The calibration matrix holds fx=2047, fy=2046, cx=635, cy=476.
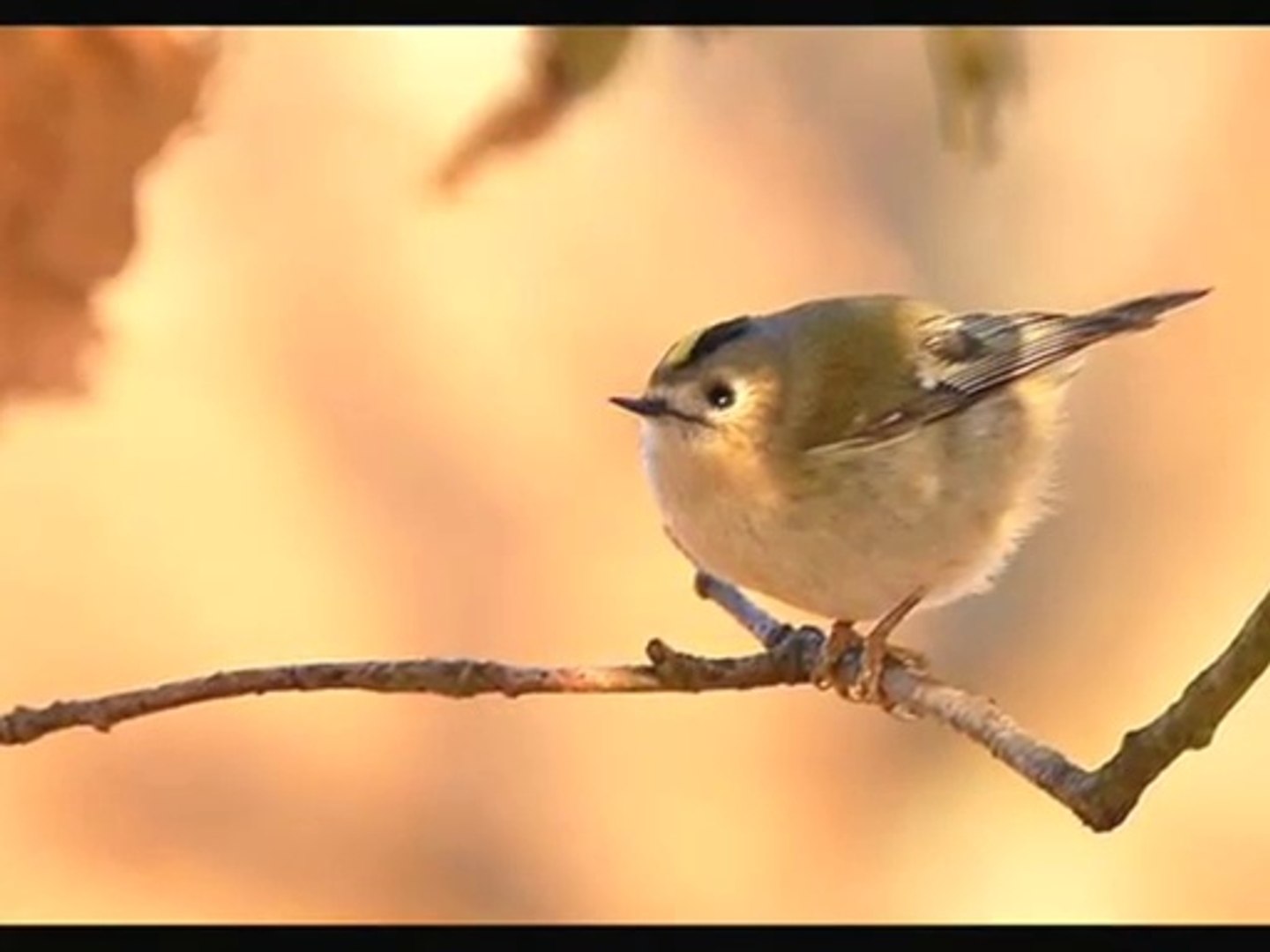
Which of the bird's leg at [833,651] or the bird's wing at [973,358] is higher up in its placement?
the bird's wing at [973,358]

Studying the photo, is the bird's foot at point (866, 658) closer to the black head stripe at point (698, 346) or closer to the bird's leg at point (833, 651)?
the bird's leg at point (833, 651)

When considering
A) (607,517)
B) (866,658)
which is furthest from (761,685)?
(607,517)

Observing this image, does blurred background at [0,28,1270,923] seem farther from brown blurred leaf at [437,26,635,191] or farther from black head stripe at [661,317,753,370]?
brown blurred leaf at [437,26,635,191]

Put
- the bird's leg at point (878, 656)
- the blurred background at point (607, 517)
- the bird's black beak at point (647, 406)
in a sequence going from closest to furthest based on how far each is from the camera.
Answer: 1. the bird's leg at point (878, 656)
2. the bird's black beak at point (647, 406)
3. the blurred background at point (607, 517)

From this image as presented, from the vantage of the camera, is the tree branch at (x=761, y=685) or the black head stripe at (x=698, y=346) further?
the black head stripe at (x=698, y=346)

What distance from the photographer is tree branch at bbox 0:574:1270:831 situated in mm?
424

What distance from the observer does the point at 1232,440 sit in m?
2.10

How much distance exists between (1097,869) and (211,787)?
2.89 feet

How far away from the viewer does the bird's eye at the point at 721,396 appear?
0.89 m

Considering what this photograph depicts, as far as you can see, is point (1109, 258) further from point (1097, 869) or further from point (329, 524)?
point (329, 524)

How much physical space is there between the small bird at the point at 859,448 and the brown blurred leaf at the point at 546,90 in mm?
398

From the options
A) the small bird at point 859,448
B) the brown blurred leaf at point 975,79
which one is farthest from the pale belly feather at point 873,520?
the brown blurred leaf at point 975,79

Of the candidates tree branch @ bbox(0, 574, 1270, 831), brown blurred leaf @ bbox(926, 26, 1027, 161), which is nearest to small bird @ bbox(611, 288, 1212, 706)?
tree branch @ bbox(0, 574, 1270, 831)
